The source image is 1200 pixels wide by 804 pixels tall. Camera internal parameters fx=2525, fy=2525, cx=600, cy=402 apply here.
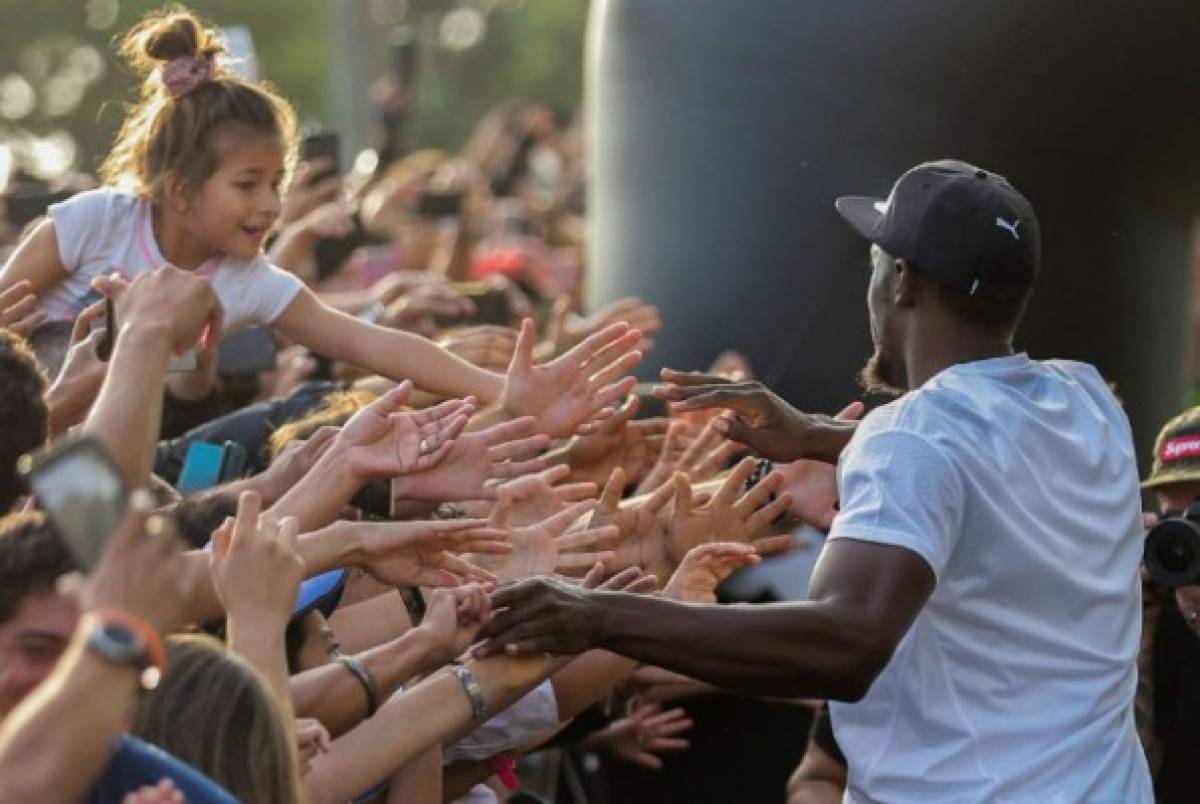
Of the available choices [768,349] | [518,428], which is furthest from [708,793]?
[518,428]

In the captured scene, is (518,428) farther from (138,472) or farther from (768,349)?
(768,349)

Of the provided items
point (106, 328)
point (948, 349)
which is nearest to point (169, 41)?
point (106, 328)

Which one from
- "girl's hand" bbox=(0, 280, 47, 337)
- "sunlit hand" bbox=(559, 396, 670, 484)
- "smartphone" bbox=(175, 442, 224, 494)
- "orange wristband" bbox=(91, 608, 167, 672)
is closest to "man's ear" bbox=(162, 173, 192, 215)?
"girl's hand" bbox=(0, 280, 47, 337)

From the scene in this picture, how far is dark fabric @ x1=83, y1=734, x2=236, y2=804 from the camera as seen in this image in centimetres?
290

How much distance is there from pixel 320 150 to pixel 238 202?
116 inches

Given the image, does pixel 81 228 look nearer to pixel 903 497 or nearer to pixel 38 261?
pixel 38 261

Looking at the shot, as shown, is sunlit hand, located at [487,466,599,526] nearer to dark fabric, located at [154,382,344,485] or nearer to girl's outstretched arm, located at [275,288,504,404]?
girl's outstretched arm, located at [275,288,504,404]

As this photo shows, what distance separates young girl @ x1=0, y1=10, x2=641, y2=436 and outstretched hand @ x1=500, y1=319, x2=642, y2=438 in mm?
230

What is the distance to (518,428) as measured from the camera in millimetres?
4594

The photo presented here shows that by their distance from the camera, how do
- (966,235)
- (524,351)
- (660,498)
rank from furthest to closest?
(524,351) < (660,498) < (966,235)

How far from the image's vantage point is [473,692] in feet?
13.3

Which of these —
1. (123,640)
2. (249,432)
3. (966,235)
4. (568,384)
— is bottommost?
(249,432)

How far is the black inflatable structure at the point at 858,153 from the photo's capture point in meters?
6.32

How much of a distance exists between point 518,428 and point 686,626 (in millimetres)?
A: 1020
